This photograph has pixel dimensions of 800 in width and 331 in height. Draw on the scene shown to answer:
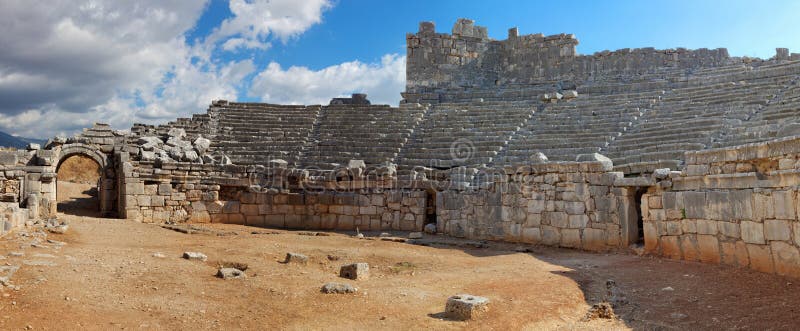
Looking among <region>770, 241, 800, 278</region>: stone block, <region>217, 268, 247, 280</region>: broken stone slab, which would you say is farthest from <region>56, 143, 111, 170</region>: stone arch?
<region>770, 241, 800, 278</region>: stone block

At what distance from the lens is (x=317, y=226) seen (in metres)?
15.6

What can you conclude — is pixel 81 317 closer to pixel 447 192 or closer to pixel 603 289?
pixel 603 289

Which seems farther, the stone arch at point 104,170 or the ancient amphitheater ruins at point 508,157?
the stone arch at point 104,170

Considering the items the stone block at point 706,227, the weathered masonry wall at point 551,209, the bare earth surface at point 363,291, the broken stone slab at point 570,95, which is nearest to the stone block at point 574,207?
the weathered masonry wall at point 551,209

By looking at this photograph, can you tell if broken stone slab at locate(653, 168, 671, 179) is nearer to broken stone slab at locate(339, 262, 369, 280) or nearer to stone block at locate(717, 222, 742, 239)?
stone block at locate(717, 222, 742, 239)

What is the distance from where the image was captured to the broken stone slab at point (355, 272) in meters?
8.07

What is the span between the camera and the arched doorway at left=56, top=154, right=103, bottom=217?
51.8 feet

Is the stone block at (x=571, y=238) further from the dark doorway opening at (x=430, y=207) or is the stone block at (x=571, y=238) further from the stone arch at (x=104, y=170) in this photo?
the stone arch at (x=104, y=170)

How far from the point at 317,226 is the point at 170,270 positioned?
796 cm

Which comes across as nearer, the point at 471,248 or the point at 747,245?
the point at 747,245

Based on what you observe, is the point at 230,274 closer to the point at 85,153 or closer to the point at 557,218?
the point at 557,218

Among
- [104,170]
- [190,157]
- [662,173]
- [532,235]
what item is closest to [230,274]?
[532,235]

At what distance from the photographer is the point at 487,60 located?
81.5 ft

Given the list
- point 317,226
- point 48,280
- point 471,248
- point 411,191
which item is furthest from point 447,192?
point 48,280
